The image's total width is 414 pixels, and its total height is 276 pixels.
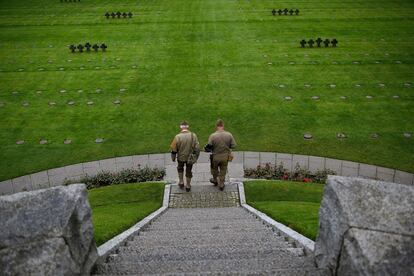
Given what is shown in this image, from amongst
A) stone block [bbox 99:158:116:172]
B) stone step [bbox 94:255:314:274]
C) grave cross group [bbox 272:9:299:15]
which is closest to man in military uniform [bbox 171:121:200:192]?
stone block [bbox 99:158:116:172]

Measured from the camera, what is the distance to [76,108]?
18.7 meters

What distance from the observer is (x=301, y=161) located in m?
14.4

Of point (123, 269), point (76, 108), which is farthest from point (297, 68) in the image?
point (123, 269)

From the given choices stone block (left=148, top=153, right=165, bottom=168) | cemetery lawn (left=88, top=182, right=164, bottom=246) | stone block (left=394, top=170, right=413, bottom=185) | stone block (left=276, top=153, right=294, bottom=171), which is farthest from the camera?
stone block (left=148, top=153, right=165, bottom=168)

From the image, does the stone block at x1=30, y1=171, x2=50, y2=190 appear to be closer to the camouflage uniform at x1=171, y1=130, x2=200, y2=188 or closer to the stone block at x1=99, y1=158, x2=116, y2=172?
the stone block at x1=99, y1=158, x2=116, y2=172

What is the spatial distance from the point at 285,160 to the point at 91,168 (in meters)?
7.12

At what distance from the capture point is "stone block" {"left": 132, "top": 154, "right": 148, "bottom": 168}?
14427 millimetres

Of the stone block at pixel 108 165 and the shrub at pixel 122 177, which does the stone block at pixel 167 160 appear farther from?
the stone block at pixel 108 165

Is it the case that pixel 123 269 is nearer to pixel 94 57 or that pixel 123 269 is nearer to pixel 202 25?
pixel 94 57

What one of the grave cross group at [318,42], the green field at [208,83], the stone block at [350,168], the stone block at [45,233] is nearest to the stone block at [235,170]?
the green field at [208,83]

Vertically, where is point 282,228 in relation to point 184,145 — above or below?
below

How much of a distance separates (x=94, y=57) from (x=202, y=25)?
10.8 metres

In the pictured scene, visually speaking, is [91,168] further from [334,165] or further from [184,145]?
[334,165]

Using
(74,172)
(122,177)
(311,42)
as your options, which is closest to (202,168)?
(122,177)
